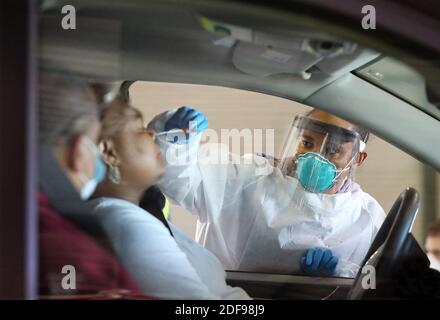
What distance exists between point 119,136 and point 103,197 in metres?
0.19

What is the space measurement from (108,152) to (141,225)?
0.25m

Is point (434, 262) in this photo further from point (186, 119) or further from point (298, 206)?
point (186, 119)

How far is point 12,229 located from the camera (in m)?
1.79

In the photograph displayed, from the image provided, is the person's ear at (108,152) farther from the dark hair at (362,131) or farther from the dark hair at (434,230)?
the dark hair at (434,230)

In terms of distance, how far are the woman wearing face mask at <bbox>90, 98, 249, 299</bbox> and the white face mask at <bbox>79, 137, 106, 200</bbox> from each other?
0.02m

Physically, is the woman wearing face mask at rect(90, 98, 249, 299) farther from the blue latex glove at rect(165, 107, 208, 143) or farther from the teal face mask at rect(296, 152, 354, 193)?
the teal face mask at rect(296, 152, 354, 193)

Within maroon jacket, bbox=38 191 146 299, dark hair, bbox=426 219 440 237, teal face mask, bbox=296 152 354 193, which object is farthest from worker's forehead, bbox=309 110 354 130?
maroon jacket, bbox=38 191 146 299

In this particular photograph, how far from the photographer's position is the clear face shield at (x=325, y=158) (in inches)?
88.6

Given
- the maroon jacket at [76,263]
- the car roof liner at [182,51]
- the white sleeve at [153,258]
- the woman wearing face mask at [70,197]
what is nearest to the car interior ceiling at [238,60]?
the car roof liner at [182,51]

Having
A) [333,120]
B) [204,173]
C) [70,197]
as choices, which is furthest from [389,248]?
[70,197]

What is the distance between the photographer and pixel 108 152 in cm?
195

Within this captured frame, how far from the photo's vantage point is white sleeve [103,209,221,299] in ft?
6.41

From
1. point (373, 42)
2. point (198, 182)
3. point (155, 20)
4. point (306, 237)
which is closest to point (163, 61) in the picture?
point (155, 20)
